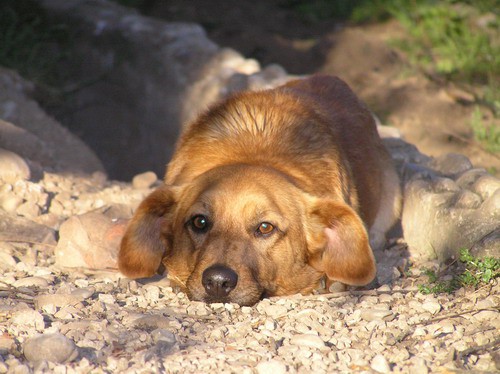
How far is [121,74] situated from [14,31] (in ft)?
3.82

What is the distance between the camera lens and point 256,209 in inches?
163

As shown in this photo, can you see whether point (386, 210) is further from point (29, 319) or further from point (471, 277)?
point (29, 319)

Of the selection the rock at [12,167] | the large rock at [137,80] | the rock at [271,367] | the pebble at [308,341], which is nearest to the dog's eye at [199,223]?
the pebble at [308,341]

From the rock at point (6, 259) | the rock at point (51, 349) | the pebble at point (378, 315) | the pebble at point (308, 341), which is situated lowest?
the rock at point (6, 259)

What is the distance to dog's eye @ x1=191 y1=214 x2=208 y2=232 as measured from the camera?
421 centimetres

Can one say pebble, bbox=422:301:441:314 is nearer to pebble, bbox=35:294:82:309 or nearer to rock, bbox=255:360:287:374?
rock, bbox=255:360:287:374

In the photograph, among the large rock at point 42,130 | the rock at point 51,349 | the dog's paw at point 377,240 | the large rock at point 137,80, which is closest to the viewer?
the rock at point 51,349

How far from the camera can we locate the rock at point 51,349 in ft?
10.4

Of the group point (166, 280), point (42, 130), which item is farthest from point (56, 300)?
point (42, 130)

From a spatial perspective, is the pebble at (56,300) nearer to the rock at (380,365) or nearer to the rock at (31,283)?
the rock at (31,283)

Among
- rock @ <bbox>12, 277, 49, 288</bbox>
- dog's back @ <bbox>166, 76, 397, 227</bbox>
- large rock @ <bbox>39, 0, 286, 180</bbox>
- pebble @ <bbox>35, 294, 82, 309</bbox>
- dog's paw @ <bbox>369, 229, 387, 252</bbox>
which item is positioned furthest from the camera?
large rock @ <bbox>39, 0, 286, 180</bbox>

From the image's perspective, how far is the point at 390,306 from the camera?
159 inches

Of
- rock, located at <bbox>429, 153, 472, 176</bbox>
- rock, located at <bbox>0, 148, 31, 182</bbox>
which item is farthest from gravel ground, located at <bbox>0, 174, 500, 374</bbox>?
rock, located at <bbox>429, 153, 472, 176</bbox>

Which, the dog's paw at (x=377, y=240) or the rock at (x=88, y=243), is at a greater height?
the rock at (x=88, y=243)
